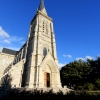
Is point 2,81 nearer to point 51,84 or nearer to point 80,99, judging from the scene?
point 51,84

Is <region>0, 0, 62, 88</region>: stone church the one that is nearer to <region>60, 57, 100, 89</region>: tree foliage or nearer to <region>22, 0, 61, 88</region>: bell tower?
<region>22, 0, 61, 88</region>: bell tower

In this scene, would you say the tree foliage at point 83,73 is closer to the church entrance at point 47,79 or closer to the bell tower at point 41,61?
the bell tower at point 41,61

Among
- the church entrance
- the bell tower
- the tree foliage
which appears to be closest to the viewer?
the bell tower

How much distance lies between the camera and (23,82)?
78.1 ft

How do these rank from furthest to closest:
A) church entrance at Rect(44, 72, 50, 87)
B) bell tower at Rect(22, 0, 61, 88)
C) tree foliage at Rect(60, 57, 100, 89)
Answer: tree foliage at Rect(60, 57, 100, 89) → church entrance at Rect(44, 72, 50, 87) → bell tower at Rect(22, 0, 61, 88)

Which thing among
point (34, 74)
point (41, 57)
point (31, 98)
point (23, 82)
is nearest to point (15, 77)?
point (23, 82)

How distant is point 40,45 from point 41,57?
340cm

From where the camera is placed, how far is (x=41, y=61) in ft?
79.0

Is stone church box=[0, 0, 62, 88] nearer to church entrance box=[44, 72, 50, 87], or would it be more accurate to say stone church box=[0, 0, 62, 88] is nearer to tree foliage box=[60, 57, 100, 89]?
church entrance box=[44, 72, 50, 87]

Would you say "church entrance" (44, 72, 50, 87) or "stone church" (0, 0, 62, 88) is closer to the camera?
"stone church" (0, 0, 62, 88)

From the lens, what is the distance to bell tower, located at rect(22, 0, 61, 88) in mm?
21933

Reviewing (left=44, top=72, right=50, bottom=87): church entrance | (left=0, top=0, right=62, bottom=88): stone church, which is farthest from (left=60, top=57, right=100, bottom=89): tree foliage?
(left=44, top=72, right=50, bottom=87): church entrance

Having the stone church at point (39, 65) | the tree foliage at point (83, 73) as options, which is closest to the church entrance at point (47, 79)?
the stone church at point (39, 65)

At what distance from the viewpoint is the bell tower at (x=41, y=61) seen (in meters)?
21.9
